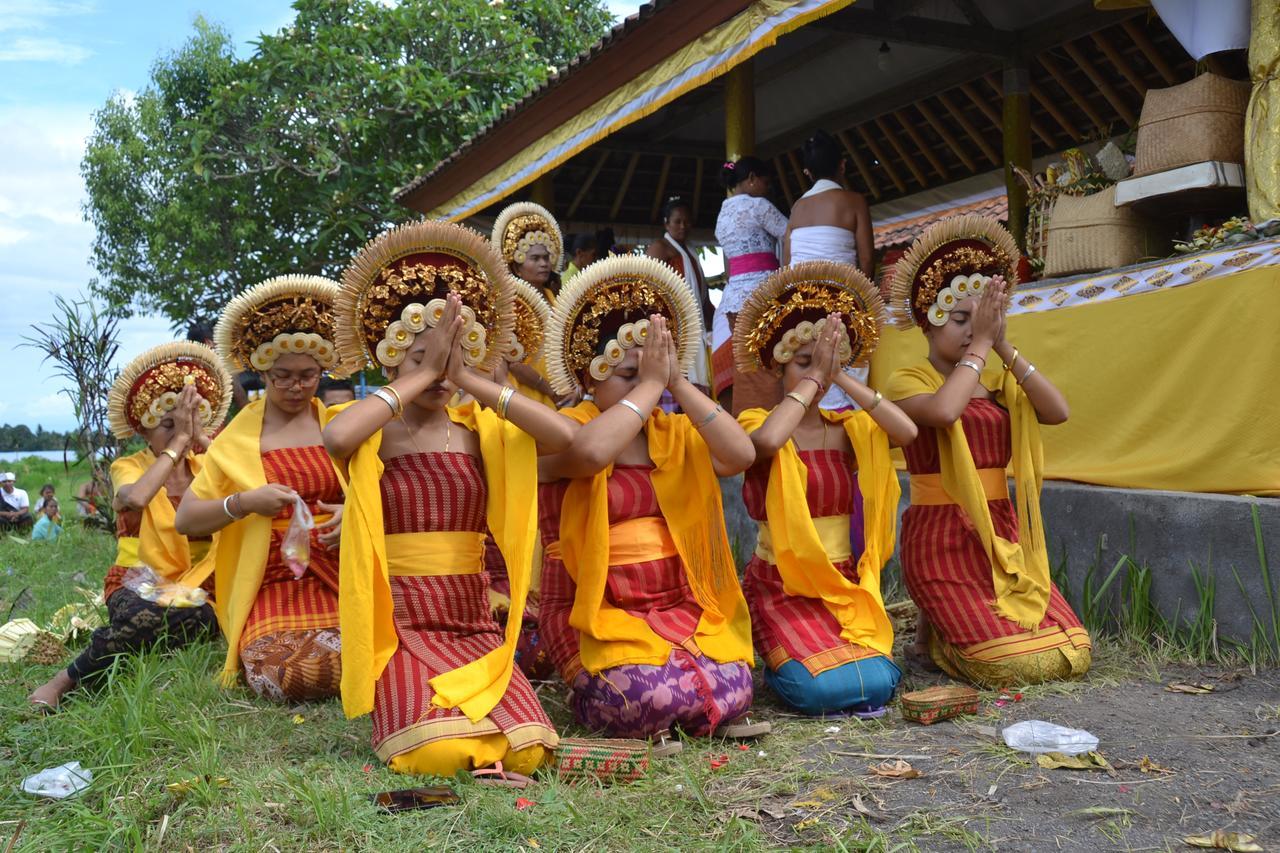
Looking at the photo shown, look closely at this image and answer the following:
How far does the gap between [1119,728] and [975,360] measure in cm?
137

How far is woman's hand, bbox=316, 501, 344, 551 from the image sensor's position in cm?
380

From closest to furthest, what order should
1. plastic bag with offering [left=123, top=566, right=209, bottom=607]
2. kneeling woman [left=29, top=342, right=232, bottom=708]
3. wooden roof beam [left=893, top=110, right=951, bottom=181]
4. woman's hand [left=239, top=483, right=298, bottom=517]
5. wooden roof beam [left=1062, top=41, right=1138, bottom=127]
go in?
1. woman's hand [left=239, top=483, right=298, bottom=517]
2. plastic bag with offering [left=123, top=566, right=209, bottom=607]
3. kneeling woman [left=29, top=342, right=232, bottom=708]
4. wooden roof beam [left=1062, top=41, right=1138, bottom=127]
5. wooden roof beam [left=893, top=110, right=951, bottom=181]

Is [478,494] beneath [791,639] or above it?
above

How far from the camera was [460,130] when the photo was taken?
49.6 feet

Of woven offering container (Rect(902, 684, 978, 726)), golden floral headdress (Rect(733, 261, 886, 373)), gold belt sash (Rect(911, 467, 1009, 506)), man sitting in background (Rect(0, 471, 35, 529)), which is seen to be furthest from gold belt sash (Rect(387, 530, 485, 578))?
man sitting in background (Rect(0, 471, 35, 529))

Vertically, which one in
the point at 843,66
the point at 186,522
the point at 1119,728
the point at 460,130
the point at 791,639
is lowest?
the point at 1119,728

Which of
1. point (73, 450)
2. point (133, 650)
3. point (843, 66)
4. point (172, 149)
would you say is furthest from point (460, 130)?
point (133, 650)

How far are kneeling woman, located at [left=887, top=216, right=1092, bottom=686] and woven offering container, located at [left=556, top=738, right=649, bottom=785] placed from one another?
1.50 m

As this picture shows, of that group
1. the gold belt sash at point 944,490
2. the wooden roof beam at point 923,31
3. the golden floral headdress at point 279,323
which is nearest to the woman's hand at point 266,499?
the golden floral headdress at point 279,323

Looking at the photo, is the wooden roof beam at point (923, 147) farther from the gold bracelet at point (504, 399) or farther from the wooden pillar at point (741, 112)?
the gold bracelet at point (504, 399)

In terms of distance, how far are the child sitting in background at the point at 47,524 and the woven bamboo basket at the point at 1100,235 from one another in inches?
367

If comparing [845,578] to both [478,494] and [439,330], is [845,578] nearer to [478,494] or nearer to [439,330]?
[478,494]

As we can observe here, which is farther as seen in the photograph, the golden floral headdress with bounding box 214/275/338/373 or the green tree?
the green tree

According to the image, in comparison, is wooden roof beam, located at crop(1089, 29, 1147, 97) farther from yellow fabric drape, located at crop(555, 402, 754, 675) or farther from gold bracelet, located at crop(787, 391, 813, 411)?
yellow fabric drape, located at crop(555, 402, 754, 675)
